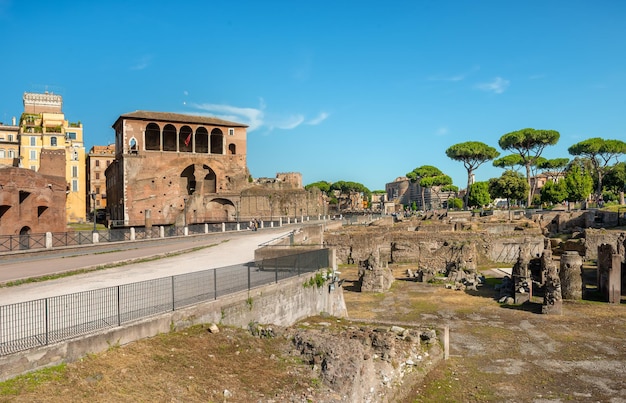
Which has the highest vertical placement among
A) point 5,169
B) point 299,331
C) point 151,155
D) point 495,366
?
point 151,155

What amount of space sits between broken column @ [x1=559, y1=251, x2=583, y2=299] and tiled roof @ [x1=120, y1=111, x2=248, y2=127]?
5444 cm

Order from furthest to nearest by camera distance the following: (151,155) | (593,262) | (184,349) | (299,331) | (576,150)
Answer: (576,150), (151,155), (593,262), (299,331), (184,349)

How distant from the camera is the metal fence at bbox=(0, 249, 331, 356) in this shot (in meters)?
7.83

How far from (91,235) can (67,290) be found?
523 inches

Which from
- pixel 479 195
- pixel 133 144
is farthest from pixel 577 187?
pixel 133 144

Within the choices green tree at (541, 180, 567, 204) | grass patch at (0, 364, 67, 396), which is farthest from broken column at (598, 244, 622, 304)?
green tree at (541, 180, 567, 204)

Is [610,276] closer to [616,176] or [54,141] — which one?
[54,141]

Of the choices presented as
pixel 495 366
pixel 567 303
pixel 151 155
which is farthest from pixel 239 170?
pixel 495 366

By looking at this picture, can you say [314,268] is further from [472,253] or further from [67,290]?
[472,253]

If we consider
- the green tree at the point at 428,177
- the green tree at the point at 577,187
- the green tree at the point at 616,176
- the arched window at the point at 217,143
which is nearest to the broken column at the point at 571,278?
the green tree at the point at 577,187

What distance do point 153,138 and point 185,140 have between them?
550cm

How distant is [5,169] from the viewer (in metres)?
28.0

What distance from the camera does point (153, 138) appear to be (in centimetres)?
6775

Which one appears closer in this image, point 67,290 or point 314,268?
point 67,290
